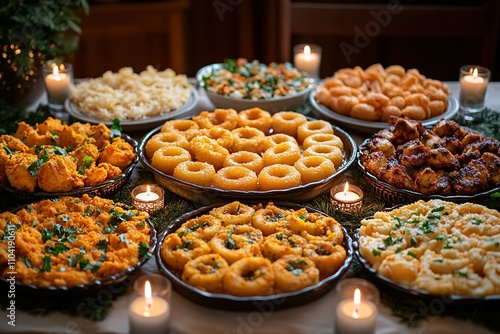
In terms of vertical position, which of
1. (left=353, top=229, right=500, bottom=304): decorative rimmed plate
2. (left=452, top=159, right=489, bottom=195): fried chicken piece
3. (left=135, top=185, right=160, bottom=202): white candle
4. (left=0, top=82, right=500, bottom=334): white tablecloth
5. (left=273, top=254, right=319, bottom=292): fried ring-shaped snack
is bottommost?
(left=0, top=82, right=500, bottom=334): white tablecloth

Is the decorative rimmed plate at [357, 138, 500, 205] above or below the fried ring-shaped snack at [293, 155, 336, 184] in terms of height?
below

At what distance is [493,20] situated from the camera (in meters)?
4.18

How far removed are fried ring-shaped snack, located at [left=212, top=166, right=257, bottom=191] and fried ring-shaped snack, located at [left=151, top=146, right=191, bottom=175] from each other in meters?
0.20

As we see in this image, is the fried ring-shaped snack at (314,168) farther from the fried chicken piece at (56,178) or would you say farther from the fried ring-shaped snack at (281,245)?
the fried chicken piece at (56,178)

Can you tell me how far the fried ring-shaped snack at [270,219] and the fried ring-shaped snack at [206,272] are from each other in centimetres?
25

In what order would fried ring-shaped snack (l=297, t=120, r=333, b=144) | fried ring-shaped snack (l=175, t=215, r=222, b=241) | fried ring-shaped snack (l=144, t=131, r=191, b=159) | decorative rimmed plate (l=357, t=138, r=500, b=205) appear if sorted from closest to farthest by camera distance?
1. fried ring-shaped snack (l=175, t=215, r=222, b=241)
2. decorative rimmed plate (l=357, t=138, r=500, b=205)
3. fried ring-shaped snack (l=144, t=131, r=191, b=159)
4. fried ring-shaped snack (l=297, t=120, r=333, b=144)

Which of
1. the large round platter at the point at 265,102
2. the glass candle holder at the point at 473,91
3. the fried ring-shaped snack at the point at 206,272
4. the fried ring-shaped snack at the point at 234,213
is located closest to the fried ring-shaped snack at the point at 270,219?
the fried ring-shaped snack at the point at 234,213

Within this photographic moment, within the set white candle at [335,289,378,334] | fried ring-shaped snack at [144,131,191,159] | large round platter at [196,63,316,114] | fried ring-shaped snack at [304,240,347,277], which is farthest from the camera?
large round platter at [196,63,316,114]

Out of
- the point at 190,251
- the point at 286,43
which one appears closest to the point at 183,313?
the point at 190,251

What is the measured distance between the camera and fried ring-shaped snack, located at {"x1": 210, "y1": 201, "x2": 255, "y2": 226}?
236 cm

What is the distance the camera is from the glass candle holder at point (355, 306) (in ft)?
6.11

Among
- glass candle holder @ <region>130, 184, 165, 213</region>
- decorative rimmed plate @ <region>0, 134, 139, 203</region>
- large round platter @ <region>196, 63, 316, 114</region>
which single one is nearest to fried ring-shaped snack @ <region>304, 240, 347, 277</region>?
glass candle holder @ <region>130, 184, 165, 213</region>

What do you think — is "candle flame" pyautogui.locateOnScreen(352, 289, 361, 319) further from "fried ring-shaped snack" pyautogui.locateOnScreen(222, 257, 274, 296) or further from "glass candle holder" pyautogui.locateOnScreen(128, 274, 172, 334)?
"glass candle holder" pyautogui.locateOnScreen(128, 274, 172, 334)

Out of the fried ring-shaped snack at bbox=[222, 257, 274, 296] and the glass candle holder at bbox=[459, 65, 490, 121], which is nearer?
the fried ring-shaped snack at bbox=[222, 257, 274, 296]
